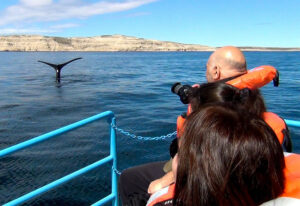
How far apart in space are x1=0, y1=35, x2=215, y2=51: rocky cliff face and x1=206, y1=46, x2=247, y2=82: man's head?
15777 cm

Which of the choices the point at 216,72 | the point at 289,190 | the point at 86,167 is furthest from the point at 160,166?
the point at 289,190

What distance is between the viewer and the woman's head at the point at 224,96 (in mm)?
1955

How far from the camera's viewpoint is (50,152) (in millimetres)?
8055

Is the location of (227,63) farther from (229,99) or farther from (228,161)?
(228,161)

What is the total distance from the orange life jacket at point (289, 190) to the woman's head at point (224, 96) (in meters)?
0.46

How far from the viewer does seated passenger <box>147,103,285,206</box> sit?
1178 mm

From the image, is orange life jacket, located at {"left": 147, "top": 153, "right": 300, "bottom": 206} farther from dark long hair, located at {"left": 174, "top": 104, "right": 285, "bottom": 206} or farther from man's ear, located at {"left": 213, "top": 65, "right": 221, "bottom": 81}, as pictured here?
man's ear, located at {"left": 213, "top": 65, "right": 221, "bottom": 81}

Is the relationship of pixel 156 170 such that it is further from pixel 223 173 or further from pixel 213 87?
pixel 223 173

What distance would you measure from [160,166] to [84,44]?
169 m

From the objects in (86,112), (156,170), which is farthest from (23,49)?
(156,170)

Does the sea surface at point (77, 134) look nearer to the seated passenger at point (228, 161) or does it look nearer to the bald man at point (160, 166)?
the bald man at point (160, 166)

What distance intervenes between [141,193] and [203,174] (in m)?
1.37

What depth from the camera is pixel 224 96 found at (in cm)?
196

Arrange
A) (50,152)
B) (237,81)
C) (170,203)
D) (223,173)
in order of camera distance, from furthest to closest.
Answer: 1. (50,152)
2. (237,81)
3. (170,203)
4. (223,173)
